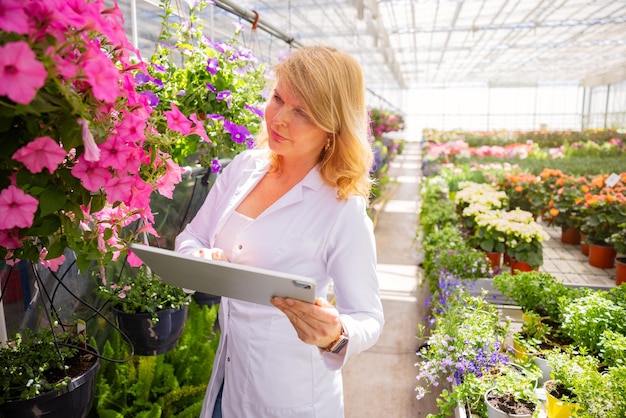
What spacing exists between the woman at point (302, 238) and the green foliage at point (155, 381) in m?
0.79

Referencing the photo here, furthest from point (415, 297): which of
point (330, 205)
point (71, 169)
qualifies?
point (71, 169)

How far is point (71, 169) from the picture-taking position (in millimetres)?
713

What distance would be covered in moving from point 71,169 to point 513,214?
4.14m

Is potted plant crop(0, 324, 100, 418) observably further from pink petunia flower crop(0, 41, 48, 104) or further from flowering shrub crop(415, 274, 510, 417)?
flowering shrub crop(415, 274, 510, 417)

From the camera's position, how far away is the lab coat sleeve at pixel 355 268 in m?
1.21

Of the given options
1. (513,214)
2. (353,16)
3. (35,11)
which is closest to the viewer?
(35,11)

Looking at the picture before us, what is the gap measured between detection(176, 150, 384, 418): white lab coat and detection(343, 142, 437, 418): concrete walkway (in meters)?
1.68

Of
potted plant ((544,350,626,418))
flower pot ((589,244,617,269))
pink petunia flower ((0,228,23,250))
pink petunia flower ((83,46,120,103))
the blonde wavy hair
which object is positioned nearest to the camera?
pink petunia flower ((83,46,120,103))

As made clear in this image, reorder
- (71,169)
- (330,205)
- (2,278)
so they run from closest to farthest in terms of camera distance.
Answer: (71,169)
(330,205)
(2,278)

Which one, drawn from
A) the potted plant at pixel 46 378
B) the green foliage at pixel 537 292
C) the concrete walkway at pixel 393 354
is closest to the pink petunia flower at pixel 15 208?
the potted plant at pixel 46 378

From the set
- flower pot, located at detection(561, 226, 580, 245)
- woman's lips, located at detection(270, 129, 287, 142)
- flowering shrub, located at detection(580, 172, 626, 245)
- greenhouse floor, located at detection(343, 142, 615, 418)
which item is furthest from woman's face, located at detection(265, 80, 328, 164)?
flower pot, located at detection(561, 226, 580, 245)

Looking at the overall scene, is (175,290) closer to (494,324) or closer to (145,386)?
(145,386)

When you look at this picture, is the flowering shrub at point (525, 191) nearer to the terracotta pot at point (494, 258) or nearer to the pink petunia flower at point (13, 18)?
the terracotta pot at point (494, 258)

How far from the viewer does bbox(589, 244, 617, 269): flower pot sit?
491cm
